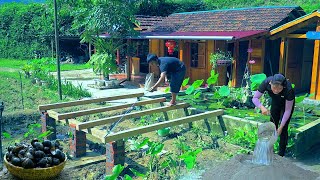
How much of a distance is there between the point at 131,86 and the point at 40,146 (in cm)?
1181

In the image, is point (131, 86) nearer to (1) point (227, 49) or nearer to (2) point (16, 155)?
(1) point (227, 49)

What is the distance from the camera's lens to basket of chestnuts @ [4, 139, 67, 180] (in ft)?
10.4

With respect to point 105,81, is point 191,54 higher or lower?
higher

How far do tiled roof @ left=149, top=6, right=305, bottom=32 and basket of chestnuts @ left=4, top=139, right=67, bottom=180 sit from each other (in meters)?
10.0

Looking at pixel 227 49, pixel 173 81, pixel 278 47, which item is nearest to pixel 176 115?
pixel 173 81

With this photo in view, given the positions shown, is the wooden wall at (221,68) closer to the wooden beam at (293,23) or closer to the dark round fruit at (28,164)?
the wooden beam at (293,23)

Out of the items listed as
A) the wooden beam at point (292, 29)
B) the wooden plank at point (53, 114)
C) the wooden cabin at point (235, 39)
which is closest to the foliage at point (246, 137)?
the wooden plank at point (53, 114)

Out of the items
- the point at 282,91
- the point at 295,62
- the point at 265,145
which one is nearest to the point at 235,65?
the point at 295,62

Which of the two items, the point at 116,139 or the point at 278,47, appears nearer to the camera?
the point at 116,139

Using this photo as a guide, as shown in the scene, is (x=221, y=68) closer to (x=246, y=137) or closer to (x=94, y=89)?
(x=94, y=89)

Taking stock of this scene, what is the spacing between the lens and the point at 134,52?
16391 millimetres

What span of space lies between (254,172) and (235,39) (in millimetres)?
8157

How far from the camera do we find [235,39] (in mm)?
11156

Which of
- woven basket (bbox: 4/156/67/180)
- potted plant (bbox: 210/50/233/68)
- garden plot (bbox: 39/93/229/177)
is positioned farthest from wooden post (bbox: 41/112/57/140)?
potted plant (bbox: 210/50/233/68)
